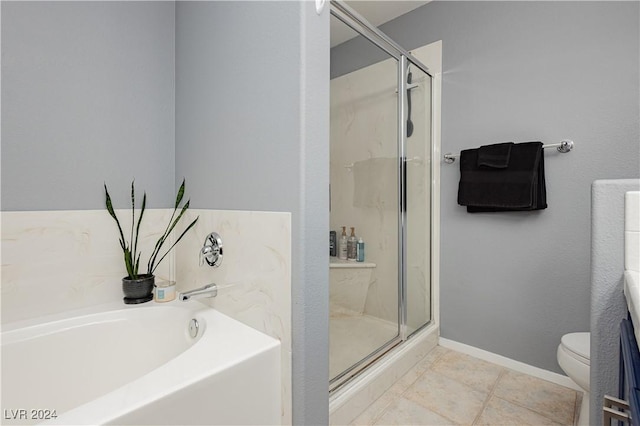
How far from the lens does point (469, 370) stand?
1.88 meters

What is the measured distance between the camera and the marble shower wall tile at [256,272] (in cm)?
104

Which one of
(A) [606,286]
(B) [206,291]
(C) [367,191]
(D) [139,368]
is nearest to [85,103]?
(B) [206,291]

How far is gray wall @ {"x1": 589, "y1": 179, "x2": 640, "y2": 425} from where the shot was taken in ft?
2.39

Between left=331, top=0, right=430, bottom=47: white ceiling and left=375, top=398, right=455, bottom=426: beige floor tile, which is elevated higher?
left=331, top=0, right=430, bottom=47: white ceiling

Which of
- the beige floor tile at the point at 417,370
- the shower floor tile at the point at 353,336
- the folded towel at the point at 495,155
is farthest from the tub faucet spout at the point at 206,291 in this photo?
the folded towel at the point at 495,155

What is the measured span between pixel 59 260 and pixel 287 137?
3.53 feet

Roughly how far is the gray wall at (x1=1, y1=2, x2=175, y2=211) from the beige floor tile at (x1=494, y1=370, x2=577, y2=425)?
6.72ft

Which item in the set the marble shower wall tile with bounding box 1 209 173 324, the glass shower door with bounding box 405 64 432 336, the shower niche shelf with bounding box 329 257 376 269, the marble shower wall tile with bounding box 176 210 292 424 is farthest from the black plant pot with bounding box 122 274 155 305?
the glass shower door with bounding box 405 64 432 336

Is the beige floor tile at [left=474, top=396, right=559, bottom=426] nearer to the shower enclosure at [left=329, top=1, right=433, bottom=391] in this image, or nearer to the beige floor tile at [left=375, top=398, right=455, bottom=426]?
the beige floor tile at [left=375, top=398, right=455, bottom=426]

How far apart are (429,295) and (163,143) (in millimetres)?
1948

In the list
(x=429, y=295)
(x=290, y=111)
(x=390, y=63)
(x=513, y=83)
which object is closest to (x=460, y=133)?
(x=513, y=83)

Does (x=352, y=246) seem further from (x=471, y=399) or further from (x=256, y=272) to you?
(x=256, y=272)

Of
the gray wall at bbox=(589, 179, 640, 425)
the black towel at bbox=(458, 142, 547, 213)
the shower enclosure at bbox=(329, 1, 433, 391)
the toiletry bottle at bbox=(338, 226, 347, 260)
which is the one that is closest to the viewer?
the gray wall at bbox=(589, 179, 640, 425)

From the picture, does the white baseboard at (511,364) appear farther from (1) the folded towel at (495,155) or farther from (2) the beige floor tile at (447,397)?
(1) the folded towel at (495,155)
